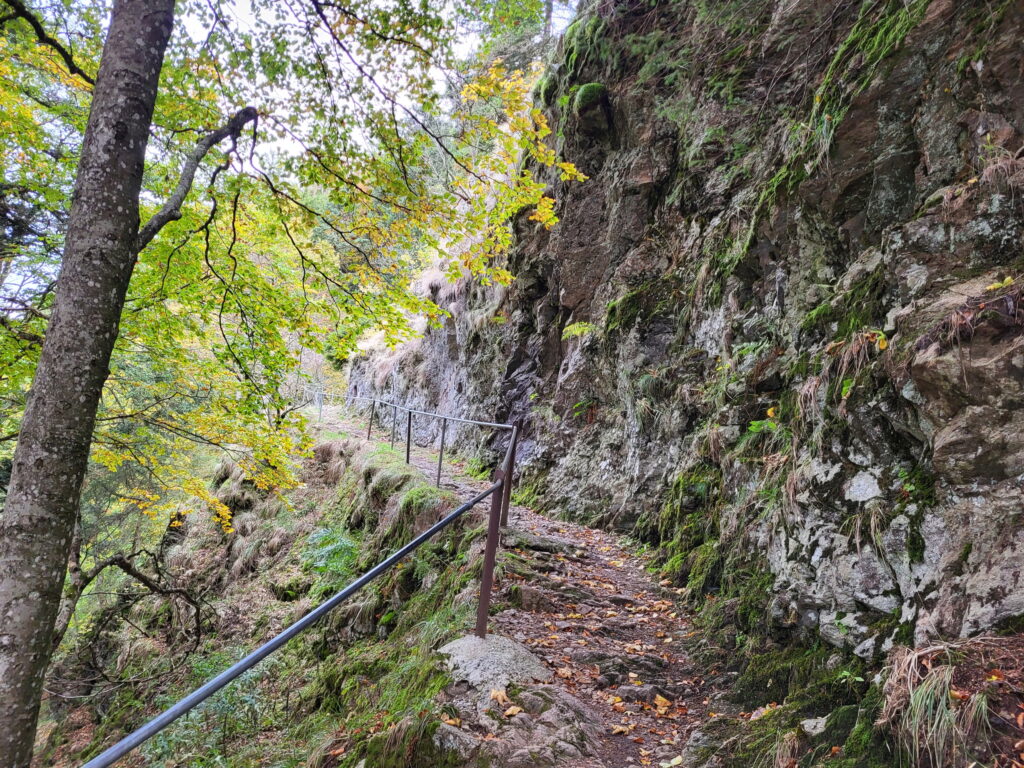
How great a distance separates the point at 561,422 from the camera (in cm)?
851

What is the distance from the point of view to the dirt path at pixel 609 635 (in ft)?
9.79

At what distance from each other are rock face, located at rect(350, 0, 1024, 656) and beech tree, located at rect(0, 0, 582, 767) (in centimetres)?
226

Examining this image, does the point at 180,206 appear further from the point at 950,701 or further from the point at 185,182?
the point at 950,701

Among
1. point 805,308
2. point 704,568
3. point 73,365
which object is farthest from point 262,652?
point 805,308

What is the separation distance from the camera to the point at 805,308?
4207 mm

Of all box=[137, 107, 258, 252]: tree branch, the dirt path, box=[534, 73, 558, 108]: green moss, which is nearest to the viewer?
the dirt path

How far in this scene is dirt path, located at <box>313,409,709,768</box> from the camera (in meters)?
2.98

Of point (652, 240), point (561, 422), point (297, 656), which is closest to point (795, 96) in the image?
point (652, 240)

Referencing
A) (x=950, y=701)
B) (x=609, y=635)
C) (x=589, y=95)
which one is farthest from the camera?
(x=589, y=95)

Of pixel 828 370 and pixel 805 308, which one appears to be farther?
pixel 805 308

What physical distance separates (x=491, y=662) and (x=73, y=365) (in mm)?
2940

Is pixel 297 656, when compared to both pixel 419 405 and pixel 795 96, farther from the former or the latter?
pixel 419 405

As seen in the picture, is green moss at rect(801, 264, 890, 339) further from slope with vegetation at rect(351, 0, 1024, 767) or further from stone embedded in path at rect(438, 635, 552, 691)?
stone embedded in path at rect(438, 635, 552, 691)

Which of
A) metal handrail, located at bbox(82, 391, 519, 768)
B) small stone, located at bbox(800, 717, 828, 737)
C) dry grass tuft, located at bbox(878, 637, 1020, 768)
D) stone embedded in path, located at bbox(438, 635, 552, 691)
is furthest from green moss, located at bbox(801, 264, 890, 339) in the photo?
stone embedded in path, located at bbox(438, 635, 552, 691)
